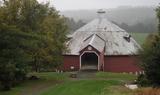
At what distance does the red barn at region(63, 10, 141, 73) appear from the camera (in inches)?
2638

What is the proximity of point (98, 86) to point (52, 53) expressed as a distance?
42.1 feet

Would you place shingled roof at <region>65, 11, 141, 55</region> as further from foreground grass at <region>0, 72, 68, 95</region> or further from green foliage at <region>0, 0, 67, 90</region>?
foreground grass at <region>0, 72, 68, 95</region>

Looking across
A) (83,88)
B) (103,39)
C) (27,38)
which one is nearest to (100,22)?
(103,39)

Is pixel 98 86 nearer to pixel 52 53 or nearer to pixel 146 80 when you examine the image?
pixel 146 80

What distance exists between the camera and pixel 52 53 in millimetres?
54469

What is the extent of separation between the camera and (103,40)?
70.5 m

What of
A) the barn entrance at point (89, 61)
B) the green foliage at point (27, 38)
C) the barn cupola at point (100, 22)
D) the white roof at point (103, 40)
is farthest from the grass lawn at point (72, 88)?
the barn cupola at point (100, 22)

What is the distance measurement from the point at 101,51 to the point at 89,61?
4004 mm

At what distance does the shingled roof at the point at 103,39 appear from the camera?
68856 mm

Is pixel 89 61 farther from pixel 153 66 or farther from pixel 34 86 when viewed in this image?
pixel 153 66

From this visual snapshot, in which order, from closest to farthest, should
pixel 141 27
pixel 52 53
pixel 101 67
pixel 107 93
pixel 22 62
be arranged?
pixel 107 93 < pixel 22 62 < pixel 52 53 < pixel 101 67 < pixel 141 27

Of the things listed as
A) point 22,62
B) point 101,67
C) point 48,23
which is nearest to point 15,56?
point 22,62

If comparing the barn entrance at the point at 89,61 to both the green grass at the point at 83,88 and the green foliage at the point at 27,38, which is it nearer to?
the green foliage at the point at 27,38

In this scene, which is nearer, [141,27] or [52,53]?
[52,53]
